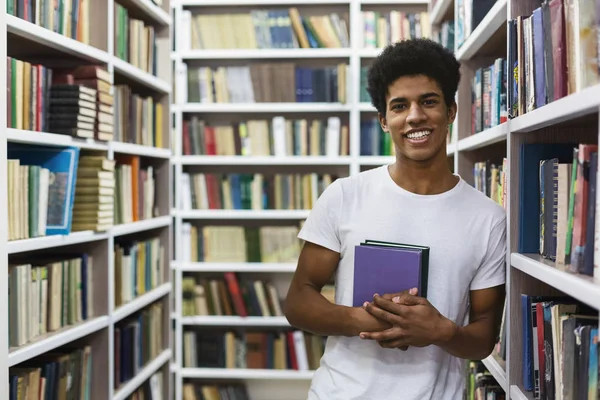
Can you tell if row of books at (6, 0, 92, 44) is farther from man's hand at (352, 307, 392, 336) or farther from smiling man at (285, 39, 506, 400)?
man's hand at (352, 307, 392, 336)

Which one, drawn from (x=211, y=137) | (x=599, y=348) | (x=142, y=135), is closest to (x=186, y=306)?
(x=211, y=137)

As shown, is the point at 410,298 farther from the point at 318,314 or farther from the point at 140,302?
the point at 140,302

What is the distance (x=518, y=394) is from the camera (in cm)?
169

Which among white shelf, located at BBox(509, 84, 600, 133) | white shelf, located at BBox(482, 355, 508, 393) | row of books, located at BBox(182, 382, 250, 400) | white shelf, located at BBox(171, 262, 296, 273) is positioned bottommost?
row of books, located at BBox(182, 382, 250, 400)

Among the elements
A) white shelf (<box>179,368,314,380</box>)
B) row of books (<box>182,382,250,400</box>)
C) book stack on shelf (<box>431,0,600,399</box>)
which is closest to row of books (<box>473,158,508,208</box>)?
book stack on shelf (<box>431,0,600,399</box>)

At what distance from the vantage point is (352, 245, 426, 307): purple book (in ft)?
4.96

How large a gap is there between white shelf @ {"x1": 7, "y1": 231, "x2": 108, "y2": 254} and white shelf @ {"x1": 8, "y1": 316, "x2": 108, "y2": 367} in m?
0.29

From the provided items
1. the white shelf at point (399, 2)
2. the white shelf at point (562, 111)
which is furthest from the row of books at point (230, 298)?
the white shelf at point (562, 111)

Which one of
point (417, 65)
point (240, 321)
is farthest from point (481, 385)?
point (240, 321)

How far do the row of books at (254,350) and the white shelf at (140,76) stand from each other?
60.3 inches

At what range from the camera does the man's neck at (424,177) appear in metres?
1.66

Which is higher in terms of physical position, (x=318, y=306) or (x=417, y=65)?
(x=417, y=65)

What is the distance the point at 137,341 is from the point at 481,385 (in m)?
1.62

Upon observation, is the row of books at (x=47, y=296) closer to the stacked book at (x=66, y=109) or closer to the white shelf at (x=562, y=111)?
the stacked book at (x=66, y=109)
